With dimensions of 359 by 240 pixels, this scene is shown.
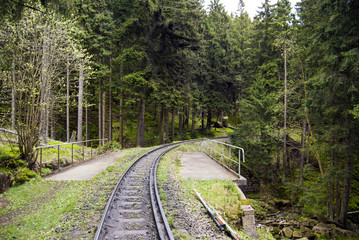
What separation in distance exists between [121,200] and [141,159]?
7.66 m

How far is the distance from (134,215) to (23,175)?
222 inches

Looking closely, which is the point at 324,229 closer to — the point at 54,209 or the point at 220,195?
the point at 220,195

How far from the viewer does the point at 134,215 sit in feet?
18.8

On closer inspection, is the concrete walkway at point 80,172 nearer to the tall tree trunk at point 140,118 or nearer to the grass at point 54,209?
the grass at point 54,209

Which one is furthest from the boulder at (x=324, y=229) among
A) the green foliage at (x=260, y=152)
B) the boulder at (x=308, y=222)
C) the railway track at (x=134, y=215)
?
the railway track at (x=134, y=215)

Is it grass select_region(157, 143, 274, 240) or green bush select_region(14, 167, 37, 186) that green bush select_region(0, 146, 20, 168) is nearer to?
green bush select_region(14, 167, 37, 186)

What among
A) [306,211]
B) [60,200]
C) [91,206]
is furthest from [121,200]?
[306,211]

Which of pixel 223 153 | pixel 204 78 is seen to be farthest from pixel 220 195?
pixel 204 78

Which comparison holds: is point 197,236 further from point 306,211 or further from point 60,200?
point 306,211

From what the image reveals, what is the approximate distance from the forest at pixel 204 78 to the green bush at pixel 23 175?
1.24ft

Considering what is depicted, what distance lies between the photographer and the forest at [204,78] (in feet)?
30.2

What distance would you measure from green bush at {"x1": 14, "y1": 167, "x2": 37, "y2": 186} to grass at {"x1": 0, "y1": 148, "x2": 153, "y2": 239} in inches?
10.8

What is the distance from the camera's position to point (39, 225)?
530cm

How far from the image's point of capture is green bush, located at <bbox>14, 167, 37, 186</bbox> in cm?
837
